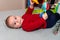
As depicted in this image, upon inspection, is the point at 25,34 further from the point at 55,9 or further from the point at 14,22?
the point at 55,9

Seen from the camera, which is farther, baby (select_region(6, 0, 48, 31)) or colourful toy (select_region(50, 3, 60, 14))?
colourful toy (select_region(50, 3, 60, 14))

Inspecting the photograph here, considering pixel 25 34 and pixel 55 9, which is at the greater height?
pixel 55 9

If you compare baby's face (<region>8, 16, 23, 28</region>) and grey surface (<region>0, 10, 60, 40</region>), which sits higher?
baby's face (<region>8, 16, 23, 28</region>)

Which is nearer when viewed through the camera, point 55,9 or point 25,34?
point 25,34

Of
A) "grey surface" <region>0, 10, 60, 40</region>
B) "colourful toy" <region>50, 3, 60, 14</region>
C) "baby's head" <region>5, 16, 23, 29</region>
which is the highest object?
"colourful toy" <region>50, 3, 60, 14</region>

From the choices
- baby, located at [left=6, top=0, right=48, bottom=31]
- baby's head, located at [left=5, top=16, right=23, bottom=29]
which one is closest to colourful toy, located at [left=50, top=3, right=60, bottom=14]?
baby, located at [left=6, top=0, right=48, bottom=31]

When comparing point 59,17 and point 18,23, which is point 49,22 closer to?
point 59,17

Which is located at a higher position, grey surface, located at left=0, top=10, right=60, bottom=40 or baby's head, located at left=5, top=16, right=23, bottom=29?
baby's head, located at left=5, top=16, right=23, bottom=29

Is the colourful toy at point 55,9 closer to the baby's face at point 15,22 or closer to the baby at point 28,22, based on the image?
the baby at point 28,22

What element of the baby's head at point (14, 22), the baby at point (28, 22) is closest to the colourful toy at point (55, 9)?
the baby at point (28, 22)

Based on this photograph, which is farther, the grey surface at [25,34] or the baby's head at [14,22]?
the baby's head at [14,22]

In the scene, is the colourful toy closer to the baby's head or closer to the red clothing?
the red clothing

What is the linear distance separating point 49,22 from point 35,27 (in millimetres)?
156

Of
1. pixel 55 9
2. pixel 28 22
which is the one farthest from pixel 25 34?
pixel 55 9
